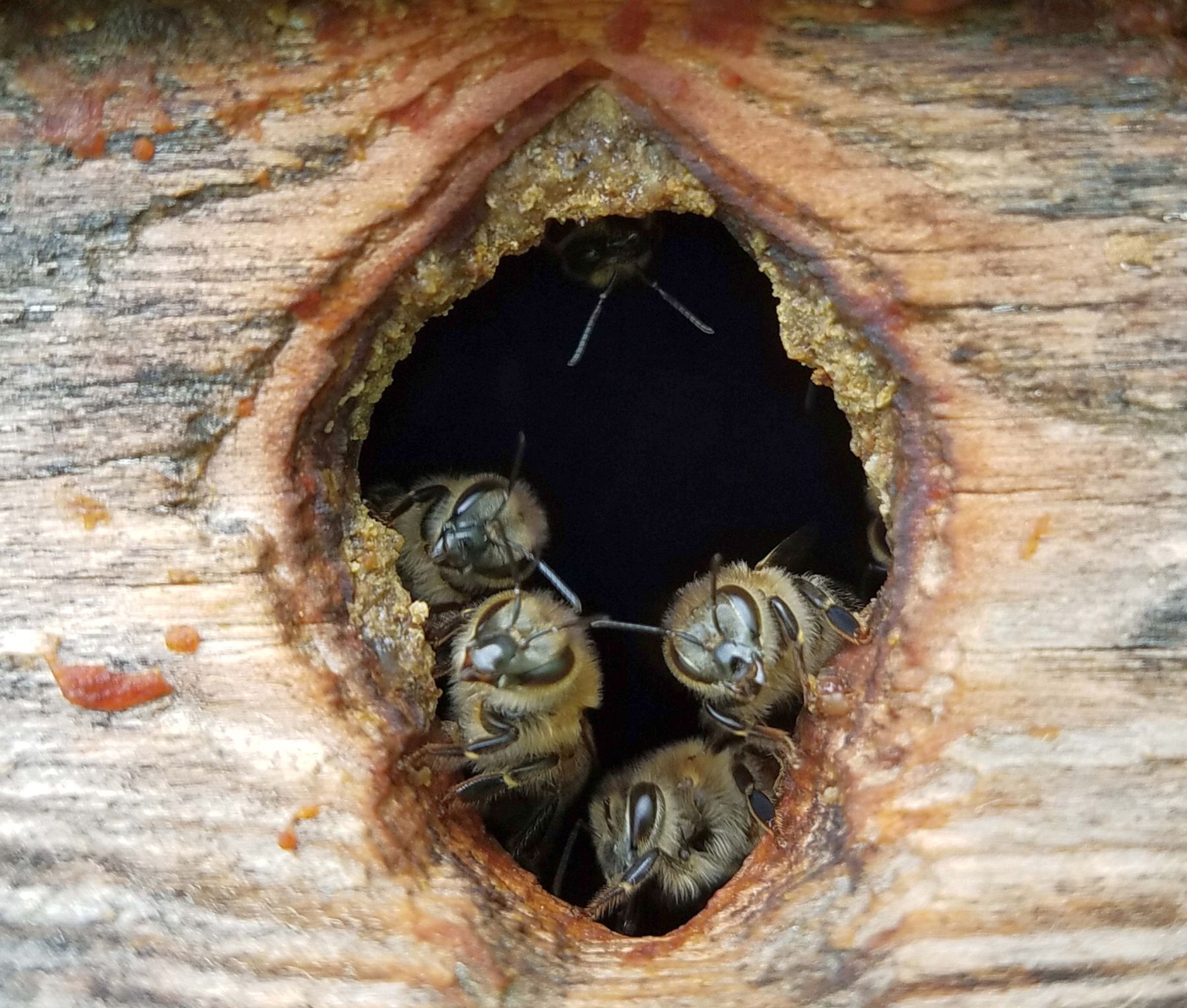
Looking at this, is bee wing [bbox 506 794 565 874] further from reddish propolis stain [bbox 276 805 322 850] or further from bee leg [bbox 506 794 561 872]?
reddish propolis stain [bbox 276 805 322 850]

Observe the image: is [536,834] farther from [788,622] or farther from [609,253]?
[609,253]

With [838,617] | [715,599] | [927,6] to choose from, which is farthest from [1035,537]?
[715,599]

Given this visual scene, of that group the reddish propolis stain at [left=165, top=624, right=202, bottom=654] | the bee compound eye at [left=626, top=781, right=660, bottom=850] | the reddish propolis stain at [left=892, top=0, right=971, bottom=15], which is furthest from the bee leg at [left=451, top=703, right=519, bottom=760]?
the reddish propolis stain at [left=892, top=0, right=971, bottom=15]

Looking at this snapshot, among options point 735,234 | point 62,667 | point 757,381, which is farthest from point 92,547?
point 757,381

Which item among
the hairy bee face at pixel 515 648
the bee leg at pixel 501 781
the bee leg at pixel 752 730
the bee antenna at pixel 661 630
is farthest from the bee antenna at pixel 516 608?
the bee leg at pixel 752 730

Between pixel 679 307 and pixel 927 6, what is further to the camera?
pixel 679 307

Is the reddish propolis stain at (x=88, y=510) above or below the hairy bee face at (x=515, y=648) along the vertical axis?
above

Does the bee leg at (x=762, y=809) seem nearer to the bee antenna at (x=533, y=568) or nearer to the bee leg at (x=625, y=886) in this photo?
the bee leg at (x=625, y=886)
